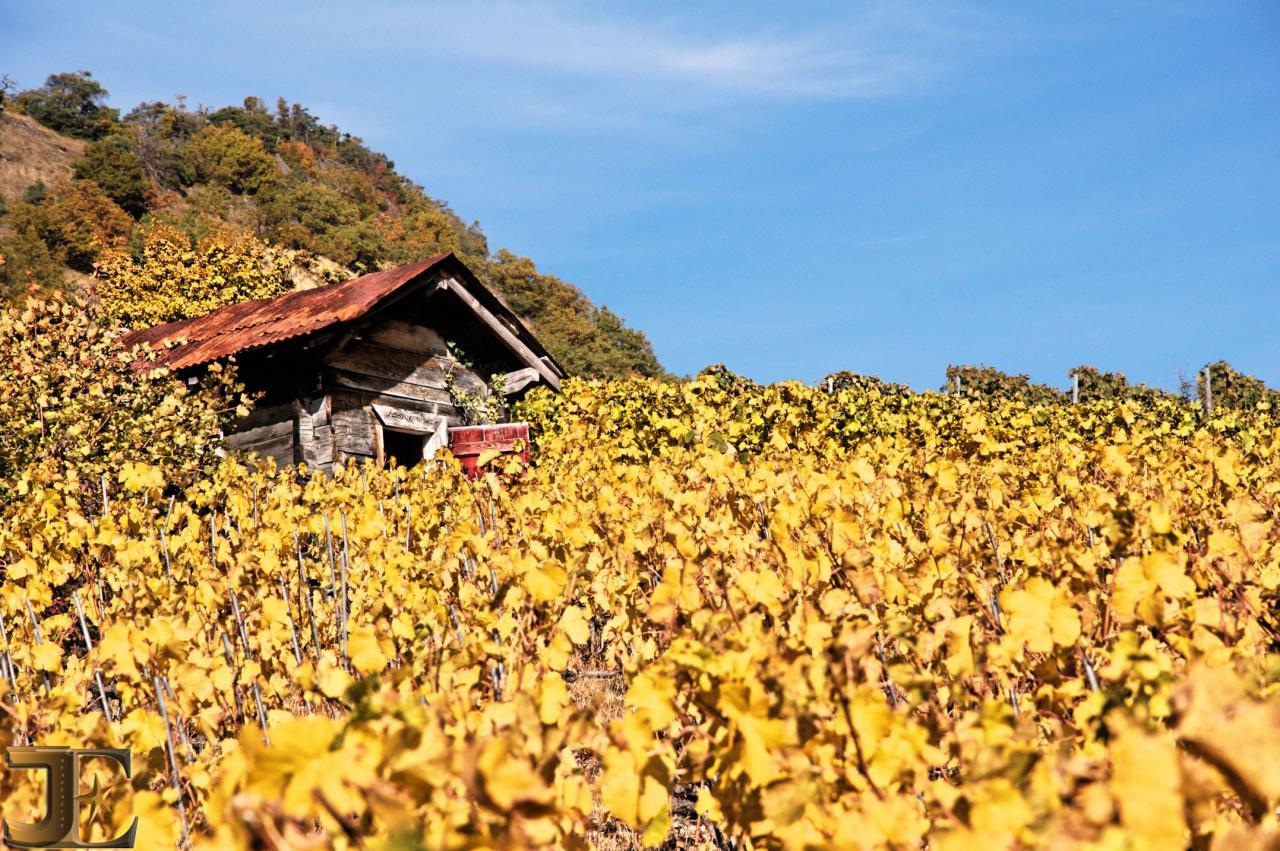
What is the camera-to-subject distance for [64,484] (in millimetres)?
5570

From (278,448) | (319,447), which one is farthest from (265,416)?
(319,447)

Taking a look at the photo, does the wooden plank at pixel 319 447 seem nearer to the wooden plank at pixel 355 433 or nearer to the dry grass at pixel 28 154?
the wooden plank at pixel 355 433

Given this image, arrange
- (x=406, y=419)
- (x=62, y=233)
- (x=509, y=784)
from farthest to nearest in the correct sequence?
(x=62, y=233), (x=406, y=419), (x=509, y=784)

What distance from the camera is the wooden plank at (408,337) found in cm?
1097

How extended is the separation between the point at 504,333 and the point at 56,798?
32.2 feet

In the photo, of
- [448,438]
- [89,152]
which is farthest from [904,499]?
[89,152]

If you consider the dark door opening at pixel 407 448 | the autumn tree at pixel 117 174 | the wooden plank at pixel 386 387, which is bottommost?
the dark door opening at pixel 407 448

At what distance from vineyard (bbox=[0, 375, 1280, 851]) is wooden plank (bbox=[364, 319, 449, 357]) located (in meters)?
5.16

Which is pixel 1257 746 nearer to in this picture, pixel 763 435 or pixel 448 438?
pixel 763 435

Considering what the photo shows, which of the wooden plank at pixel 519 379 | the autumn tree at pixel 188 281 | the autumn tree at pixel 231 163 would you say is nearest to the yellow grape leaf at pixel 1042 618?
the wooden plank at pixel 519 379

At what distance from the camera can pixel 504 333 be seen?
38.4 ft

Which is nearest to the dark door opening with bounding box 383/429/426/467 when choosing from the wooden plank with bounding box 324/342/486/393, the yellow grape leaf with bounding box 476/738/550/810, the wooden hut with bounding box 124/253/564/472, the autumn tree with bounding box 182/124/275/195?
the wooden hut with bounding box 124/253/564/472

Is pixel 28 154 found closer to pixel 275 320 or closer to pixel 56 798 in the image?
pixel 275 320

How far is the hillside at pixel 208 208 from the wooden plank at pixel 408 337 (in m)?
22.5
